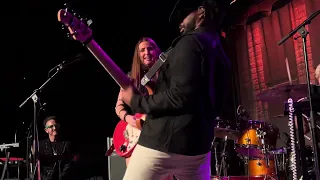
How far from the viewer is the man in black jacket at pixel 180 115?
6.34 feet

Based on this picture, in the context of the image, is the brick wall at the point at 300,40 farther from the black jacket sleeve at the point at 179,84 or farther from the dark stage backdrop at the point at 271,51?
the black jacket sleeve at the point at 179,84

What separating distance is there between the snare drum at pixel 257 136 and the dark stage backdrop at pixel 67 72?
3.01 m

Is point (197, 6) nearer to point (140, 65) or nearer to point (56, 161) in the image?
point (140, 65)

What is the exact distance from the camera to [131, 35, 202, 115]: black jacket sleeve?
1918 millimetres

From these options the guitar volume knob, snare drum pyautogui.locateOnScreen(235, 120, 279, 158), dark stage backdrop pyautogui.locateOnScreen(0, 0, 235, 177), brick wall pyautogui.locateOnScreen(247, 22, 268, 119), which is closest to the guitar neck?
the guitar volume knob

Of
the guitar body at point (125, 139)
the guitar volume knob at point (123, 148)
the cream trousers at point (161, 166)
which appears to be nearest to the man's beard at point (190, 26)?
the cream trousers at point (161, 166)

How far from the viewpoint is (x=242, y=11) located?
7105mm

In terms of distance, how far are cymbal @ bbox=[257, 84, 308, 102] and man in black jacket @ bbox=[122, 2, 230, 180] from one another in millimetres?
2585

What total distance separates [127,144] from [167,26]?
4457 millimetres

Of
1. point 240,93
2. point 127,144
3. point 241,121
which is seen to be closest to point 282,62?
point 240,93

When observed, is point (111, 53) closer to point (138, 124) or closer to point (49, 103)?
point (49, 103)

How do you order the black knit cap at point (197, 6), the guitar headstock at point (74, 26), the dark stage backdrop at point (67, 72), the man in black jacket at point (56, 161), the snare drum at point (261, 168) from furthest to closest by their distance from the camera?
the dark stage backdrop at point (67, 72)
the man in black jacket at point (56, 161)
the snare drum at point (261, 168)
the black knit cap at point (197, 6)
the guitar headstock at point (74, 26)

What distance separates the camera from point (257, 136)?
5.59 m

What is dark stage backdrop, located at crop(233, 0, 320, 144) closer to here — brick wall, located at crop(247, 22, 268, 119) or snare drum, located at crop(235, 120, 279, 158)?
brick wall, located at crop(247, 22, 268, 119)
